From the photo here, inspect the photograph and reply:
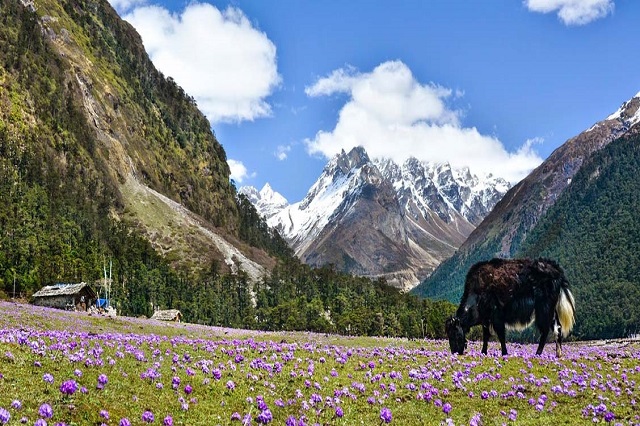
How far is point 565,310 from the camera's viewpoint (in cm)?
2561

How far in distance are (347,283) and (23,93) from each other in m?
128

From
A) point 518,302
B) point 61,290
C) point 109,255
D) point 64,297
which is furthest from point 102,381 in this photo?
point 109,255

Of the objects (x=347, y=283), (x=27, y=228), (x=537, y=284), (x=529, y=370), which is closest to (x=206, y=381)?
(x=529, y=370)

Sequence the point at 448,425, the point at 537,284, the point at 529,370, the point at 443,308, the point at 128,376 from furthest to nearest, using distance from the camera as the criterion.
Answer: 1. the point at 443,308
2. the point at 537,284
3. the point at 529,370
4. the point at 128,376
5. the point at 448,425

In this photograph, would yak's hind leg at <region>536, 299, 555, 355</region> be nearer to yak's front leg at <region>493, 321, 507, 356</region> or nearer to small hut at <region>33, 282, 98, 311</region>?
yak's front leg at <region>493, 321, 507, 356</region>

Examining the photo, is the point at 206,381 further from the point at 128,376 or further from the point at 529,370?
the point at 529,370

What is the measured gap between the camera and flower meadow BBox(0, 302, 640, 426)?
11133 mm

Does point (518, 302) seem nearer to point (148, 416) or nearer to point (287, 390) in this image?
point (287, 390)

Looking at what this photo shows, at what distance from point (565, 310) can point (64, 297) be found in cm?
8163

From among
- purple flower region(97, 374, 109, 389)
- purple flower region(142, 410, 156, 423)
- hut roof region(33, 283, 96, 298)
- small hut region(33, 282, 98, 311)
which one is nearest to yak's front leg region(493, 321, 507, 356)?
purple flower region(97, 374, 109, 389)

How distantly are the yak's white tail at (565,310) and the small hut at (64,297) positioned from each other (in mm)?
79103

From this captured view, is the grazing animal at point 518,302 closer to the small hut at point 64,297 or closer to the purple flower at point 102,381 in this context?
the purple flower at point 102,381

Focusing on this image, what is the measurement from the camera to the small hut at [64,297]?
285 ft

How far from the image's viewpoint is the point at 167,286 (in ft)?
482
